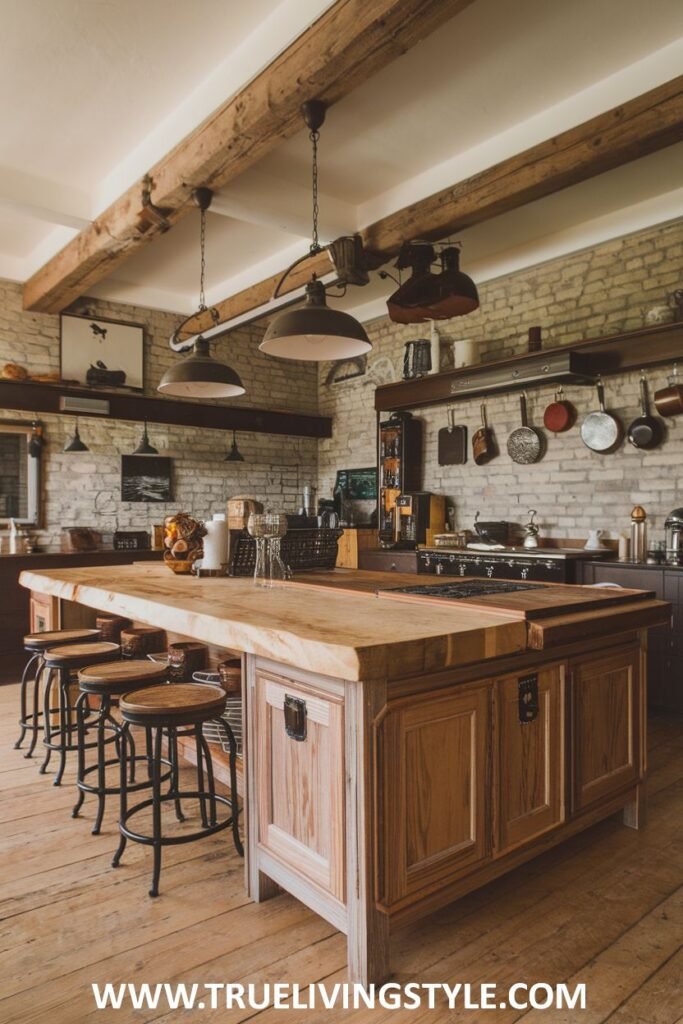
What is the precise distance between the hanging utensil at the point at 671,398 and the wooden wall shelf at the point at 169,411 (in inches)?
165

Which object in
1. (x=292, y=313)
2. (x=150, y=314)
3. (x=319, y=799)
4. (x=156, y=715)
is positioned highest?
(x=150, y=314)

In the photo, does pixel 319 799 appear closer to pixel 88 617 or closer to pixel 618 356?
pixel 88 617

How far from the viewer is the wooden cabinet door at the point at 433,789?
1.78 meters

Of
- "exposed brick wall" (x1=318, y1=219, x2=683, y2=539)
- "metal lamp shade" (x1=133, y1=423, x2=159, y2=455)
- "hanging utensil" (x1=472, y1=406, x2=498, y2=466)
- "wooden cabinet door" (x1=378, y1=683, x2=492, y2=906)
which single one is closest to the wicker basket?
"wooden cabinet door" (x1=378, y1=683, x2=492, y2=906)

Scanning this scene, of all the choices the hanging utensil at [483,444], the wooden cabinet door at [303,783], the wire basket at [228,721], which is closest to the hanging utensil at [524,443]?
the hanging utensil at [483,444]

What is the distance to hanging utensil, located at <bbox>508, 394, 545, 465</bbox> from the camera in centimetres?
588

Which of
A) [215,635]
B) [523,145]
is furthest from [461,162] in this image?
[215,635]

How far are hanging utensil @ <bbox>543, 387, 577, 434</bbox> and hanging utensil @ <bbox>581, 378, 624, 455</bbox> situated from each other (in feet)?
0.42

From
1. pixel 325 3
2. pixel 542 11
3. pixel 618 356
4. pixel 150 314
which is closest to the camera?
pixel 325 3

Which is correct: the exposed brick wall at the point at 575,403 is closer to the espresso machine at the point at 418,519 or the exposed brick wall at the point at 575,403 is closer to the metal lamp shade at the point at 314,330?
the espresso machine at the point at 418,519

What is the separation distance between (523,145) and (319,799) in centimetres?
402

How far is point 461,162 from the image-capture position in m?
4.54

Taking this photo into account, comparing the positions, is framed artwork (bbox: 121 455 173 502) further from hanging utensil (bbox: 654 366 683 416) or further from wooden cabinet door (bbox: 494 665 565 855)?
wooden cabinet door (bbox: 494 665 565 855)

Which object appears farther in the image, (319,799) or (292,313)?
(292,313)
